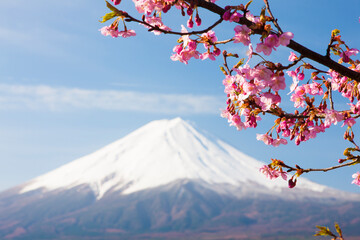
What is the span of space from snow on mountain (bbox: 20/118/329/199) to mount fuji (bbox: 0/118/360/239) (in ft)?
1.10

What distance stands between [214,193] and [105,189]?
3467 centimetres

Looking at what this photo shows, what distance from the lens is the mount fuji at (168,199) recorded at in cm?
11769

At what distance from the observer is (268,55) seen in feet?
8.04

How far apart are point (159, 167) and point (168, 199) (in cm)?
1688

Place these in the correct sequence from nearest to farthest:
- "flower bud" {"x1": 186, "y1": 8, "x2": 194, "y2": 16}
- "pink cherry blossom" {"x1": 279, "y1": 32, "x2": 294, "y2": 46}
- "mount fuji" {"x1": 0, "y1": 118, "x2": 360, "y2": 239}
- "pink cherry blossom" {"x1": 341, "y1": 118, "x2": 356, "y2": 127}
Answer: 1. "pink cherry blossom" {"x1": 279, "y1": 32, "x2": 294, "y2": 46}
2. "flower bud" {"x1": 186, "y1": 8, "x2": 194, "y2": 16}
3. "pink cherry blossom" {"x1": 341, "y1": 118, "x2": 356, "y2": 127}
4. "mount fuji" {"x1": 0, "y1": 118, "x2": 360, "y2": 239}

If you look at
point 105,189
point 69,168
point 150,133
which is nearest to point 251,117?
point 105,189

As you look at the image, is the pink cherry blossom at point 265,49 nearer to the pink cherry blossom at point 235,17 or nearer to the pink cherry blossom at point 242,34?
the pink cherry blossom at point 242,34

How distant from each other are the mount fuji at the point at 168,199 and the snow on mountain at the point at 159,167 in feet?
1.10

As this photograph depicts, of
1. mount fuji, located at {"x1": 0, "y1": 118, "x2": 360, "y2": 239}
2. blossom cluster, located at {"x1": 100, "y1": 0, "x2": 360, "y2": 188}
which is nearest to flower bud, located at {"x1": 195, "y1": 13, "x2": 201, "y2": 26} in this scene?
blossom cluster, located at {"x1": 100, "y1": 0, "x2": 360, "y2": 188}

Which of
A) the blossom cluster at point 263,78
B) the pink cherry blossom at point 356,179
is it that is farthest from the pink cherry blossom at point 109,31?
the pink cherry blossom at point 356,179

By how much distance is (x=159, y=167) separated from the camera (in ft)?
486

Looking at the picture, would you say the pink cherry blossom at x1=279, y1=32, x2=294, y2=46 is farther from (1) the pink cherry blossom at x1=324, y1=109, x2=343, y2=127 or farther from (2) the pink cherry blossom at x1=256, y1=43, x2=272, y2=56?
(1) the pink cherry blossom at x1=324, y1=109, x2=343, y2=127

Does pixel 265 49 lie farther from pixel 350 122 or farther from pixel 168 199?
pixel 168 199

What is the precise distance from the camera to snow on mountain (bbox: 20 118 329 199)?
141 m
